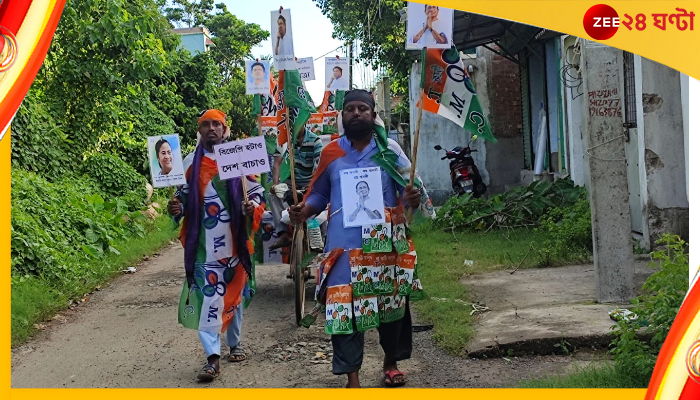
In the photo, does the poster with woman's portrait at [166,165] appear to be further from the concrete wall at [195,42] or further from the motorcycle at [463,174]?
the concrete wall at [195,42]

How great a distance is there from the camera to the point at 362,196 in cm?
537

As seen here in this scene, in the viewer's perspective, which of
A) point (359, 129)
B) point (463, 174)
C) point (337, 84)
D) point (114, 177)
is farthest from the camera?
point (463, 174)

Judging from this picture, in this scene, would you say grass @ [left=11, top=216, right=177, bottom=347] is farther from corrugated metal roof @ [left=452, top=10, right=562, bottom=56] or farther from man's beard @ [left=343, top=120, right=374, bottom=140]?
corrugated metal roof @ [left=452, top=10, right=562, bottom=56]

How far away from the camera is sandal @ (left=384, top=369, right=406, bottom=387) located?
5719 mm

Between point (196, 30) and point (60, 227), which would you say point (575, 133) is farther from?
point (196, 30)

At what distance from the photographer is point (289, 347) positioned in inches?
274

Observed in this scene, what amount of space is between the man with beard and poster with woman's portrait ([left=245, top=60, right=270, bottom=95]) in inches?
119

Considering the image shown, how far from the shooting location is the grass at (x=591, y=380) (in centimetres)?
507

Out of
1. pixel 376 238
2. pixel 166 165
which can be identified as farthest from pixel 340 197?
pixel 166 165

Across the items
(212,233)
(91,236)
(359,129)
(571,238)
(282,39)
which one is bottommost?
(571,238)

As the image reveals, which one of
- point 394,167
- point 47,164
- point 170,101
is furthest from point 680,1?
point 170,101

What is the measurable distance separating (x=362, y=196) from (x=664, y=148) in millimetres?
4489

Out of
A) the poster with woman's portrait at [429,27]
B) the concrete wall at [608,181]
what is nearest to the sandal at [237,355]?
the poster with woman's portrait at [429,27]

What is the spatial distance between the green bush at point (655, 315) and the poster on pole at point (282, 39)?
9.29ft
